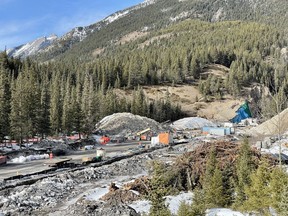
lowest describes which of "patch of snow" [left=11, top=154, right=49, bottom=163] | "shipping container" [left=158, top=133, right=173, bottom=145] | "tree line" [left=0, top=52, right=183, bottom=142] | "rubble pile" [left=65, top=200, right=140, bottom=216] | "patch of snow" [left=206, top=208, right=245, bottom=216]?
"rubble pile" [left=65, top=200, right=140, bottom=216]

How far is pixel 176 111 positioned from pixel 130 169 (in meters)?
102

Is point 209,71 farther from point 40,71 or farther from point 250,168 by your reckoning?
point 250,168

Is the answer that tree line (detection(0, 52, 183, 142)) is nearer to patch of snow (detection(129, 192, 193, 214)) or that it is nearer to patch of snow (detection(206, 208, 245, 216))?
patch of snow (detection(129, 192, 193, 214))

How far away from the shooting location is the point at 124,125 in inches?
3969

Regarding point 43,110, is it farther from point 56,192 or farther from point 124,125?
Answer: point 56,192

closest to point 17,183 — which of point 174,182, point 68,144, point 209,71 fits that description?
point 174,182

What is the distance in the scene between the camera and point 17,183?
117 ft

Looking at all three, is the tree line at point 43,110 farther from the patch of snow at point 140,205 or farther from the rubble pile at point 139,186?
the patch of snow at point 140,205

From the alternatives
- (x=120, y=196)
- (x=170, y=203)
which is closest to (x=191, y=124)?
(x=120, y=196)

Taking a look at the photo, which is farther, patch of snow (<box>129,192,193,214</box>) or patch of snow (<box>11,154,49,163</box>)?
patch of snow (<box>11,154,49,163</box>)

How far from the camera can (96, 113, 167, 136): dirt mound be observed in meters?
99.4

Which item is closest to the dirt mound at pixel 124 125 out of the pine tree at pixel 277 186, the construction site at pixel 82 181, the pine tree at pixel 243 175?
the construction site at pixel 82 181

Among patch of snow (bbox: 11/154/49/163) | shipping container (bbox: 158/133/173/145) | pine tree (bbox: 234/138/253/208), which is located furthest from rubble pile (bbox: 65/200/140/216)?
shipping container (bbox: 158/133/173/145)

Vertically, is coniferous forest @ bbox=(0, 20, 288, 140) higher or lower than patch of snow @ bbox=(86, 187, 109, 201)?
higher
